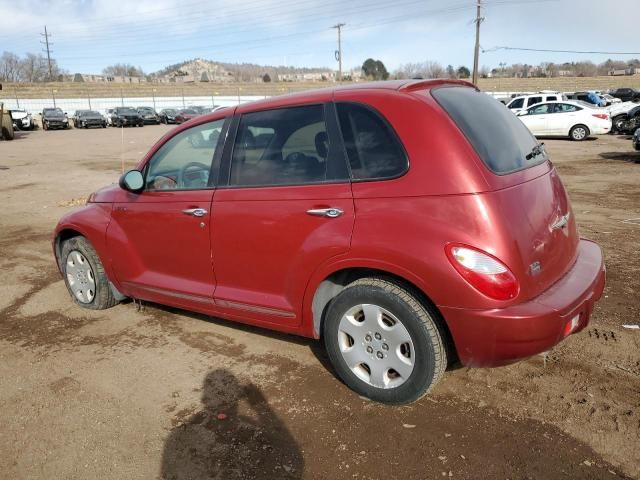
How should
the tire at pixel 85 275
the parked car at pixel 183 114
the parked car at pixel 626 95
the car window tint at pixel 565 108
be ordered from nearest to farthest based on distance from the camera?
the tire at pixel 85 275, the car window tint at pixel 565 108, the parked car at pixel 183 114, the parked car at pixel 626 95

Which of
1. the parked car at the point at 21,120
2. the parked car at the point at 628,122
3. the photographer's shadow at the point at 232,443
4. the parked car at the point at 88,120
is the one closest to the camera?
the photographer's shadow at the point at 232,443

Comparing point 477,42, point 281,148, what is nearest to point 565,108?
point 281,148

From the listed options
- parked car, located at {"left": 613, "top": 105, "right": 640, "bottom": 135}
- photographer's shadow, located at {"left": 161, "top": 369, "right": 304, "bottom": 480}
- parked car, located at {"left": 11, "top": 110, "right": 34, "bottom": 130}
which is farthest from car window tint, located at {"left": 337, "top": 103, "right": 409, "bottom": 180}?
parked car, located at {"left": 11, "top": 110, "right": 34, "bottom": 130}

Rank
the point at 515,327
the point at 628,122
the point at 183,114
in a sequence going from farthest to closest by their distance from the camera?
the point at 183,114 → the point at 628,122 → the point at 515,327

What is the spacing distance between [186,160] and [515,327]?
2.74m

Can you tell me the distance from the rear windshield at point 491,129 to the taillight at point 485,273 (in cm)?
52

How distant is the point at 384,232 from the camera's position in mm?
2865

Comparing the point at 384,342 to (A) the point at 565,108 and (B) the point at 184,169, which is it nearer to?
(B) the point at 184,169

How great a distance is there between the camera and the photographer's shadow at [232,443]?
265 cm

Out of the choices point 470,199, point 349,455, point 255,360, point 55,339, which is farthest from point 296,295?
point 55,339

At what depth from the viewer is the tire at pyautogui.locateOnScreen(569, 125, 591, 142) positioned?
20406 mm

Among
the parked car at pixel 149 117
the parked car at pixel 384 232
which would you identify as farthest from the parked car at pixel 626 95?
the parked car at pixel 384 232

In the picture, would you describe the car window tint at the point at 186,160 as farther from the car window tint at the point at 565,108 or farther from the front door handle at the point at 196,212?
the car window tint at the point at 565,108

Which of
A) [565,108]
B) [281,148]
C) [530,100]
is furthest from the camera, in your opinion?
[530,100]
